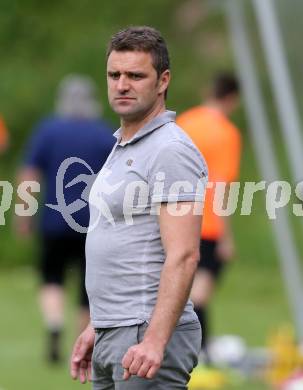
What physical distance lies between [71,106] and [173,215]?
6.31 m

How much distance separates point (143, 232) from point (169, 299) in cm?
29

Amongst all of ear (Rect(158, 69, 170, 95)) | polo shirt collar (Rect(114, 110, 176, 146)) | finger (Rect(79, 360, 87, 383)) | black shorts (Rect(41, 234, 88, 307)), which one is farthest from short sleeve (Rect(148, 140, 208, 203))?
black shorts (Rect(41, 234, 88, 307))

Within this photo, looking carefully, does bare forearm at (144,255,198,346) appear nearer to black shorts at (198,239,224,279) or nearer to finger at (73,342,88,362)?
finger at (73,342,88,362)

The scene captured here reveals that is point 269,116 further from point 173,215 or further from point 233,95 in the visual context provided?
point 173,215

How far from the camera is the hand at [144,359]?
15.1 feet

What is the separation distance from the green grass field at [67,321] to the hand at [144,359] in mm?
4599

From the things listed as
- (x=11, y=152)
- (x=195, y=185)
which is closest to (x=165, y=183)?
(x=195, y=185)

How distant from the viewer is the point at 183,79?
23.3 m

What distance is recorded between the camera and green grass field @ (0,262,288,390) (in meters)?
9.85

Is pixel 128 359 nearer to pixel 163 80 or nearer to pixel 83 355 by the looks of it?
pixel 83 355

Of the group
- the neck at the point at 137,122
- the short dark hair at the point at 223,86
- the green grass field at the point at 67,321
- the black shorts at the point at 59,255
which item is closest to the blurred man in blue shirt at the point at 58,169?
the black shorts at the point at 59,255

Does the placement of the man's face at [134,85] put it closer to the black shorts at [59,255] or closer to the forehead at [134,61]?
the forehead at [134,61]

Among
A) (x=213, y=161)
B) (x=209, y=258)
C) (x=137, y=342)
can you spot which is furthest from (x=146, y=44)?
(x=209, y=258)

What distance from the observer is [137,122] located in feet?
16.2
